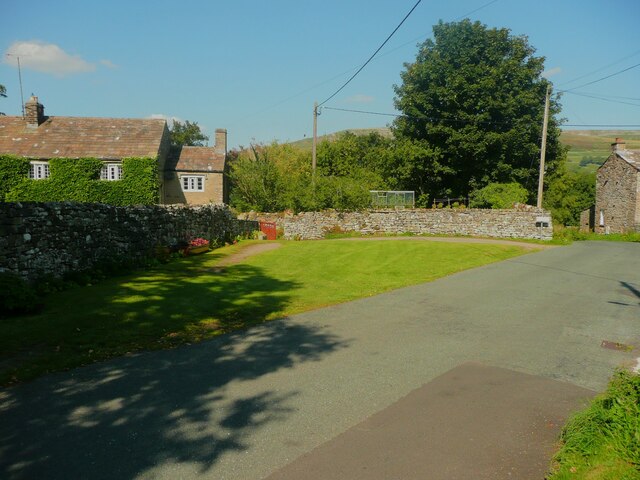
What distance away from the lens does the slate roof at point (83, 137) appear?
1502 inches

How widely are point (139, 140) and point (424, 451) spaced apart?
4069 cm

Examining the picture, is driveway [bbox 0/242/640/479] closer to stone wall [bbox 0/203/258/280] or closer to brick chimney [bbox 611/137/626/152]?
stone wall [bbox 0/203/258/280]

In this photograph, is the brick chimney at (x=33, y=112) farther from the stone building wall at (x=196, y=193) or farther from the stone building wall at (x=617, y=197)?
the stone building wall at (x=617, y=197)

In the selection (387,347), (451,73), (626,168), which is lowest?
(387,347)

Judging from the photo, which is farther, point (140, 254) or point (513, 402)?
point (140, 254)

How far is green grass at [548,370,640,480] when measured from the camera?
4125mm

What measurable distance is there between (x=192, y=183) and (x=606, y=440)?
44.1m

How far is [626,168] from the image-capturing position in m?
44.6

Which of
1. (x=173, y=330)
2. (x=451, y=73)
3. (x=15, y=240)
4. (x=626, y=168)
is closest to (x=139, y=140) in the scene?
(x=451, y=73)

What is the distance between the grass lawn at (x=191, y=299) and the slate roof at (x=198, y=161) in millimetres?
25136

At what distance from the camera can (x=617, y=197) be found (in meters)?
46.5

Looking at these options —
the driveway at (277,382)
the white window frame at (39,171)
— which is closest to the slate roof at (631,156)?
the driveway at (277,382)

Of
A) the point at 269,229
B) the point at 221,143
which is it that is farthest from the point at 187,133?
the point at 269,229

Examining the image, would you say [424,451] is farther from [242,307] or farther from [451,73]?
[451,73]
